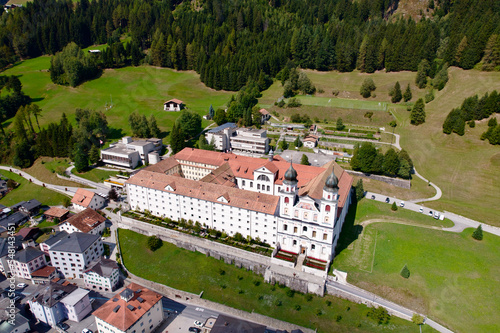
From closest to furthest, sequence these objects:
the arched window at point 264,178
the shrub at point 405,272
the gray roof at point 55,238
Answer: the shrub at point 405,272
the gray roof at point 55,238
the arched window at point 264,178

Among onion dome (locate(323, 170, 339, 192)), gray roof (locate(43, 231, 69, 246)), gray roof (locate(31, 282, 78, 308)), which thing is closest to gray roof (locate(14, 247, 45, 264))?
gray roof (locate(43, 231, 69, 246))

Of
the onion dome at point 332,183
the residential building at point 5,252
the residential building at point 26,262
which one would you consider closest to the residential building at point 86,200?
the residential building at point 5,252

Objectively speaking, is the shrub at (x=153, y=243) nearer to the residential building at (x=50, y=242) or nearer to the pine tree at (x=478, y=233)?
the residential building at (x=50, y=242)

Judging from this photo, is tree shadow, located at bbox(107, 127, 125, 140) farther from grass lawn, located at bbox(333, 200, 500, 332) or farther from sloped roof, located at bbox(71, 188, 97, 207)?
grass lawn, located at bbox(333, 200, 500, 332)

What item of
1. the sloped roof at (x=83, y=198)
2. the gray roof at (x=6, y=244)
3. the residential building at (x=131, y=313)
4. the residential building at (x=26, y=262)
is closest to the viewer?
the residential building at (x=131, y=313)

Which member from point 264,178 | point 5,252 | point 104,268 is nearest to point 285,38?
point 264,178

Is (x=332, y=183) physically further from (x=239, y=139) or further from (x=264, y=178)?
(x=239, y=139)

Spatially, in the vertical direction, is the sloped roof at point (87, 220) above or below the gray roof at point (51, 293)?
above

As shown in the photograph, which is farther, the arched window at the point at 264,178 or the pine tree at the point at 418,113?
the pine tree at the point at 418,113
